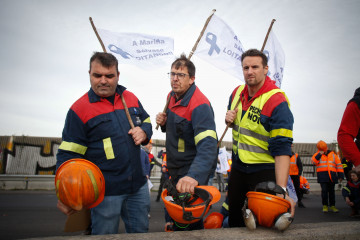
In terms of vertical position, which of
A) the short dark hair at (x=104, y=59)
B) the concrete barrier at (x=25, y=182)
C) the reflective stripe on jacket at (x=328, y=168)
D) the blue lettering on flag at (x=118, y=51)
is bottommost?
the concrete barrier at (x=25, y=182)

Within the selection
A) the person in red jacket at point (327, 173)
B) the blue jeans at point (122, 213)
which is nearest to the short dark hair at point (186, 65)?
the blue jeans at point (122, 213)

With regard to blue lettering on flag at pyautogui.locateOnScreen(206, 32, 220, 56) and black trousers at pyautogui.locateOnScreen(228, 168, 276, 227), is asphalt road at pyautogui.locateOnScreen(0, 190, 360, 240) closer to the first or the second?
black trousers at pyautogui.locateOnScreen(228, 168, 276, 227)

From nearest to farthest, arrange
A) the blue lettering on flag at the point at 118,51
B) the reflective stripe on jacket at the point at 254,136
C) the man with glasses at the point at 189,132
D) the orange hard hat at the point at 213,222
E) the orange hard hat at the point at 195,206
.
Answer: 1. the orange hard hat at the point at 195,206
2. the man with glasses at the point at 189,132
3. the reflective stripe on jacket at the point at 254,136
4. the orange hard hat at the point at 213,222
5. the blue lettering on flag at the point at 118,51

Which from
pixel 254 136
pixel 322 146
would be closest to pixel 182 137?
pixel 254 136

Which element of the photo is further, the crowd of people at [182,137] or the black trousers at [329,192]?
the black trousers at [329,192]

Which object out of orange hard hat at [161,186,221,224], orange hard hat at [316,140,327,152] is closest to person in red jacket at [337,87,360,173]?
orange hard hat at [161,186,221,224]

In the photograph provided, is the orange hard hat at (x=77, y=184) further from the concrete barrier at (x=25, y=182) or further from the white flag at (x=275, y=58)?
the concrete barrier at (x=25, y=182)

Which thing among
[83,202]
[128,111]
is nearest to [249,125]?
[128,111]

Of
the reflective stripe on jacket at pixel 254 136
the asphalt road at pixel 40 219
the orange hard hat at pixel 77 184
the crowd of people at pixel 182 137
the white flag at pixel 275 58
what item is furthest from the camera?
the asphalt road at pixel 40 219

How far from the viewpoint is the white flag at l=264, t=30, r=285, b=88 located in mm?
3656

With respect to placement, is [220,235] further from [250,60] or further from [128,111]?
[250,60]

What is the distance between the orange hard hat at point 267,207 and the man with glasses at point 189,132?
46 cm

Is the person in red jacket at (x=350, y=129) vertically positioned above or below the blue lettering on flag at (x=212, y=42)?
below

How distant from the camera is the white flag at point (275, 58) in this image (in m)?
3.66
